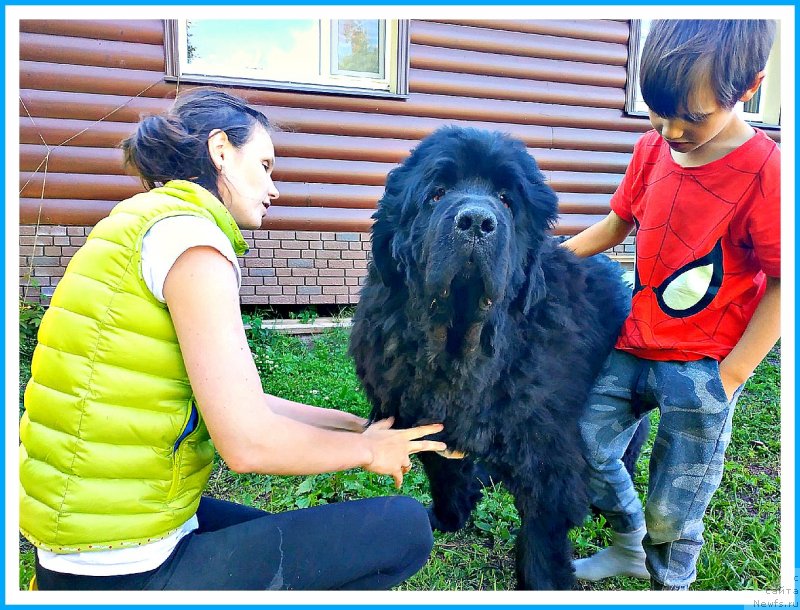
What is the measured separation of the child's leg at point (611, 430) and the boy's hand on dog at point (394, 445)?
21.7 inches

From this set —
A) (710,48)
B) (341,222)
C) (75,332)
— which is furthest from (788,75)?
(341,222)

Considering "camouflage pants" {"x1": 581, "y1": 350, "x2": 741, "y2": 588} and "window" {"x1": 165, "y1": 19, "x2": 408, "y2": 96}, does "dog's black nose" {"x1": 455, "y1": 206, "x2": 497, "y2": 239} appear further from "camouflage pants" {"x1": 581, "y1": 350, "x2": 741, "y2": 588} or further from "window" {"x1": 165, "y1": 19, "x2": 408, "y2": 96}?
"window" {"x1": 165, "y1": 19, "x2": 408, "y2": 96}

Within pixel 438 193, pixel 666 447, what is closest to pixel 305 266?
pixel 438 193

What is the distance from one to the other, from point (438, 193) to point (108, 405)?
3.55 feet

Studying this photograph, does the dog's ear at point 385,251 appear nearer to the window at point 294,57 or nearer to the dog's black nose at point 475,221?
the dog's black nose at point 475,221

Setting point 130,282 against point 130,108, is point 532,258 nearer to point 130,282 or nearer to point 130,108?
point 130,282

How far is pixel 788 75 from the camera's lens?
5.60 feet

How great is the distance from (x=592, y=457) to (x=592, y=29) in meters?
2.60

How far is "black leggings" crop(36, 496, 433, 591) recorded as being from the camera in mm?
1284

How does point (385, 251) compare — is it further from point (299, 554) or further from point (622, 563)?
point (622, 563)

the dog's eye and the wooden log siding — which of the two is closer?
the dog's eye

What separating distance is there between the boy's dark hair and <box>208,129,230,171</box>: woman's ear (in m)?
1.21

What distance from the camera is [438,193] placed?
1701mm

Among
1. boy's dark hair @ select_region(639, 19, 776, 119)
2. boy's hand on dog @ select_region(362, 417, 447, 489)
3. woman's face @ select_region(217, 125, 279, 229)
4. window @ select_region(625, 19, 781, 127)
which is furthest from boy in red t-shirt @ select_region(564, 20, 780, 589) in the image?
woman's face @ select_region(217, 125, 279, 229)
